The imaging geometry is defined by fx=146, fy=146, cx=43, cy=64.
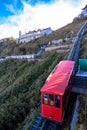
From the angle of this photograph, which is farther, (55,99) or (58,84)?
(58,84)

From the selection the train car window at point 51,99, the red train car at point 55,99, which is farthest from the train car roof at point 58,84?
the train car window at point 51,99

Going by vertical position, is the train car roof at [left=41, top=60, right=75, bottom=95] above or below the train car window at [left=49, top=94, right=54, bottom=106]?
above

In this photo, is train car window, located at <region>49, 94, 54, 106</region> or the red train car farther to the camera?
train car window, located at <region>49, 94, 54, 106</region>

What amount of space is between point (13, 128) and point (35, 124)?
3900 mm

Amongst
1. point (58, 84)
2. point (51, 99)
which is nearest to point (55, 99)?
point (51, 99)

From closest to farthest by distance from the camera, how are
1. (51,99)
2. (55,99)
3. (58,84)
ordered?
1. (55,99)
2. (51,99)
3. (58,84)

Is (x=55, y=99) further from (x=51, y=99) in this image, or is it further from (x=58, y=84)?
(x=58, y=84)

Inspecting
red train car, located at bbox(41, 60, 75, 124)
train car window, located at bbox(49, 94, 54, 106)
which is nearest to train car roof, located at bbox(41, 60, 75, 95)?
red train car, located at bbox(41, 60, 75, 124)

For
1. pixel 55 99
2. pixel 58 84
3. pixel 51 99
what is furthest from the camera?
pixel 58 84

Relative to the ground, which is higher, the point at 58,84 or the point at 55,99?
the point at 58,84

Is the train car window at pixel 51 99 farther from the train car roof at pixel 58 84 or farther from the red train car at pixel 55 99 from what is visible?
the train car roof at pixel 58 84

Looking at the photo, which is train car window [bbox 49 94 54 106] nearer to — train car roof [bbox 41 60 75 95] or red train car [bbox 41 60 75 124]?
red train car [bbox 41 60 75 124]

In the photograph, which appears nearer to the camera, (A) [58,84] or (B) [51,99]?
(B) [51,99]

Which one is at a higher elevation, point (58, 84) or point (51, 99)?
point (58, 84)
